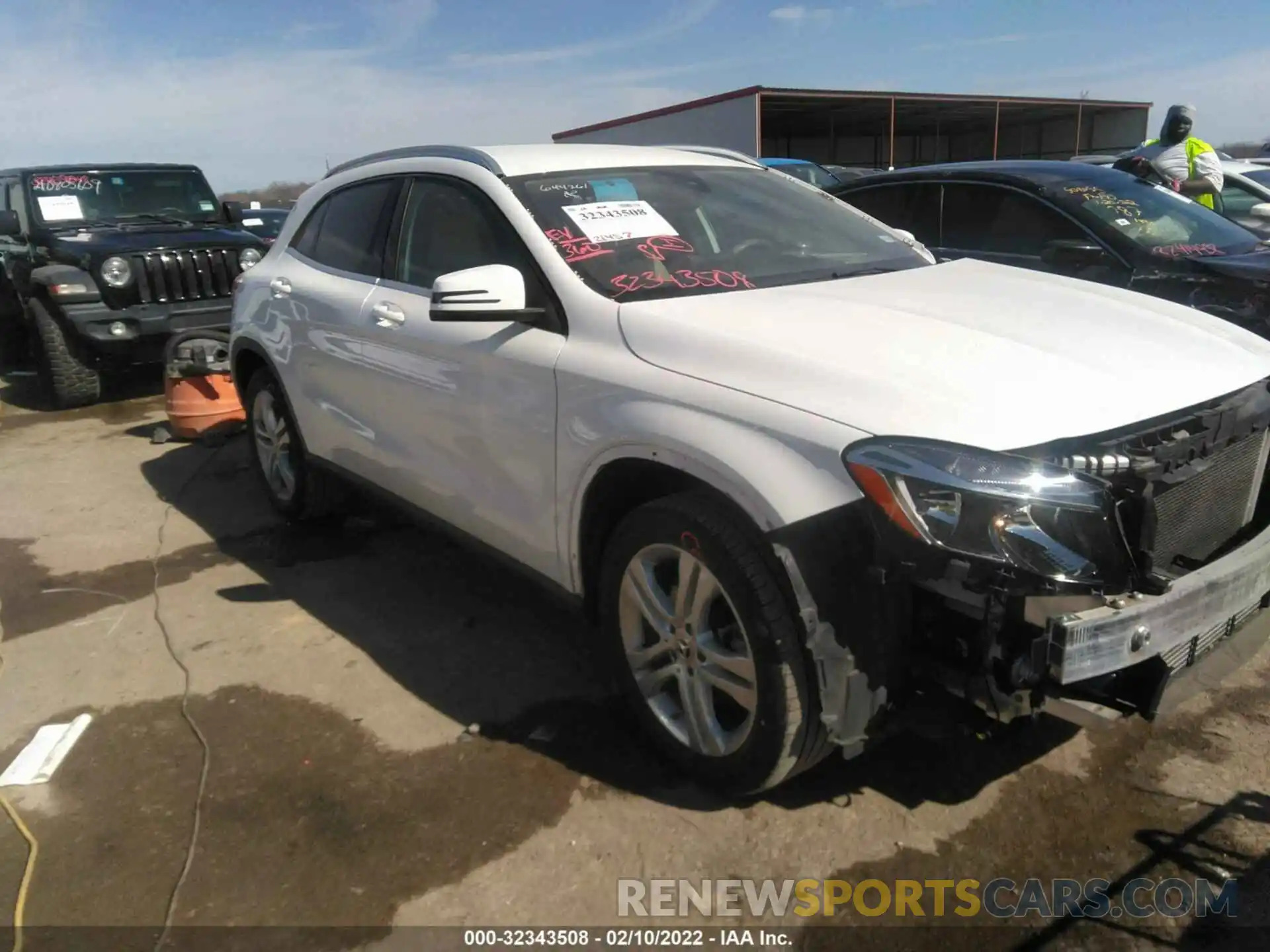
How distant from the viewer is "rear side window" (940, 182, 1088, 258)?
5.19m

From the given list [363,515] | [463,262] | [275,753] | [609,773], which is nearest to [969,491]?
[609,773]

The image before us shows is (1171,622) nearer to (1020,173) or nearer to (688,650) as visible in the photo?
(688,650)

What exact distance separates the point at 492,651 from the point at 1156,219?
4150 mm

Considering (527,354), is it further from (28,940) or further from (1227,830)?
(1227,830)

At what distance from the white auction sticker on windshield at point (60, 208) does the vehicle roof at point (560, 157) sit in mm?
6261

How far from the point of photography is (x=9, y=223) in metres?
8.52

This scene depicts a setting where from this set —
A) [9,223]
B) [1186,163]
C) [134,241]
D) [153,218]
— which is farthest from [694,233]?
[9,223]

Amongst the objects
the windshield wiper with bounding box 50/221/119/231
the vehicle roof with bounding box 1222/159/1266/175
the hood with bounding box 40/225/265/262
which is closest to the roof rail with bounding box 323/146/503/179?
the hood with bounding box 40/225/265/262

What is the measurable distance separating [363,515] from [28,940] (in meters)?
2.95

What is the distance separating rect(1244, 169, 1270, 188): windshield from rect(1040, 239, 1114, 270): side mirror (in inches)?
236

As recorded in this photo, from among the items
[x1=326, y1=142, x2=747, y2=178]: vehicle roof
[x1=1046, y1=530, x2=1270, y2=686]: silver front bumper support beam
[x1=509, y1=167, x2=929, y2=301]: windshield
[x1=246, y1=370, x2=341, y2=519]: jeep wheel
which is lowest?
[x1=246, y1=370, x2=341, y2=519]: jeep wheel

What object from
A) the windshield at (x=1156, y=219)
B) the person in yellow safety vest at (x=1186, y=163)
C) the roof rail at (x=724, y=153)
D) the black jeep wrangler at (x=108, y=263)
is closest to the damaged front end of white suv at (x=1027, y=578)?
the roof rail at (x=724, y=153)

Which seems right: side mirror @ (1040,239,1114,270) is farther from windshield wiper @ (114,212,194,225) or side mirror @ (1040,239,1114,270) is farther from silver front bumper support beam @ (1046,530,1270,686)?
windshield wiper @ (114,212,194,225)

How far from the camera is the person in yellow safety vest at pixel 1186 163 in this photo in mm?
6734
